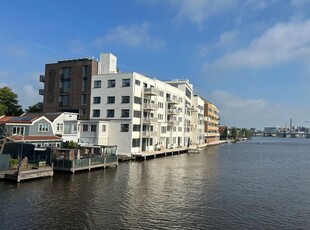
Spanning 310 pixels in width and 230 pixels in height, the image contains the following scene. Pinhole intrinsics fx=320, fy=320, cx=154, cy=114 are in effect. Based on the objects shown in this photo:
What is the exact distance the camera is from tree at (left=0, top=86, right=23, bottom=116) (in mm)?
76812

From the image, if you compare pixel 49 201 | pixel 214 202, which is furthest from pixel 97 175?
pixel 214 202

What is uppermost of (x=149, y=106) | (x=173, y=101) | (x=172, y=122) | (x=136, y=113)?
(x=173, y=101)

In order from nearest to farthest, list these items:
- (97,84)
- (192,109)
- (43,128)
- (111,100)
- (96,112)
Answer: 1. (43,128)
2. (111,100)
3. (96,112)
4. (97,84)
5. (192,109)

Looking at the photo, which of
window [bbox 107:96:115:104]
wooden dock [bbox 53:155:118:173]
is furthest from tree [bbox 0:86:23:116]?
wooden dock [bbox 53:155:118:173]

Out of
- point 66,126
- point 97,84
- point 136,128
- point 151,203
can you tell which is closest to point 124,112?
point 136,128

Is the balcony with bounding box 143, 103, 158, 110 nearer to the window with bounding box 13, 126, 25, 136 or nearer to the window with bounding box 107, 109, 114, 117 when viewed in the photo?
the window with bounding box 107, 109, 114, 117

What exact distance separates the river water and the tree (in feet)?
138

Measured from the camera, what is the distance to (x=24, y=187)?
33.6 meters

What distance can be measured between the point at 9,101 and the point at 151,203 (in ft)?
199

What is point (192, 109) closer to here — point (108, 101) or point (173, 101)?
point (173, 101)

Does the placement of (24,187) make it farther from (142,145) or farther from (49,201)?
(142,145)

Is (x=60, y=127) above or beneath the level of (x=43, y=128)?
above

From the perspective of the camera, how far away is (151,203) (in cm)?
2997

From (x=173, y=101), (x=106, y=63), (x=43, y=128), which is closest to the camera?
(x=43, y=128)
